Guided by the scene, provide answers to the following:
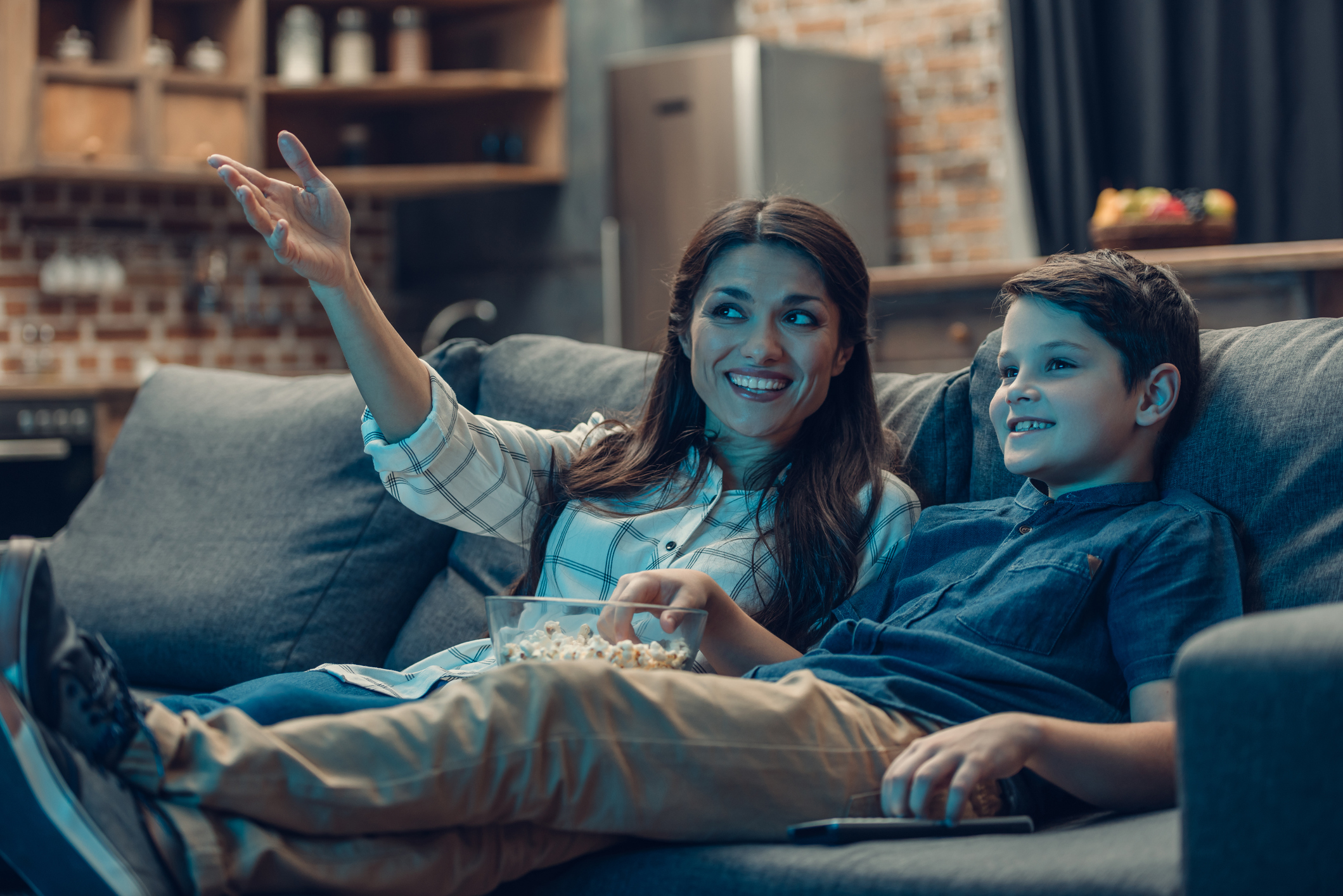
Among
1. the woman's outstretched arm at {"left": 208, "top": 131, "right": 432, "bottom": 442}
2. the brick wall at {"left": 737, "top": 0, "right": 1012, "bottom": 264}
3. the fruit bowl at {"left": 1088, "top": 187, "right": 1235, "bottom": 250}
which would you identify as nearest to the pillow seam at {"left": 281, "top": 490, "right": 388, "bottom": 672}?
the woman's outstretched arm at {"left": 208, "top": 131, "right": 432, "bottom": 442}

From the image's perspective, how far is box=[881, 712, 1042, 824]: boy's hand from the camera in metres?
1.05

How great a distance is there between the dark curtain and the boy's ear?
288cm

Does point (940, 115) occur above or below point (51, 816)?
above

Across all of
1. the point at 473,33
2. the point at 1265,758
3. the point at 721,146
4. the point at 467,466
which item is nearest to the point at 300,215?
the point at 467,466

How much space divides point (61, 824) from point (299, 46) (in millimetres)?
3970

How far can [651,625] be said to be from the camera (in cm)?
123

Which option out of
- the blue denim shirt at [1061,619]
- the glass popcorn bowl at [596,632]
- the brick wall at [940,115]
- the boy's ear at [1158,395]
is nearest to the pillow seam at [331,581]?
the glass popcorn bowl at [596,632]

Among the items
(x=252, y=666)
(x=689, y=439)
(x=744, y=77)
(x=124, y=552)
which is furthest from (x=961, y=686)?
(x=744, y=77)

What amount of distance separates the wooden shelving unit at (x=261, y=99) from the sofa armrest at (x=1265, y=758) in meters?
3.86

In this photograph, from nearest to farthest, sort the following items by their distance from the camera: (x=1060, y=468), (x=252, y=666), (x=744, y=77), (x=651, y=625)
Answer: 1. (x=651, y=625)
2. (x=1060, y=468)
3. (x=252, y=666)
4. (x=744, y=77)

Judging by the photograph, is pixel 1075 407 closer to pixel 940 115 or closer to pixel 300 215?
pixel 300 215

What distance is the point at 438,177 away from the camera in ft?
14.6

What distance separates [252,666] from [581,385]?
0.61 metres

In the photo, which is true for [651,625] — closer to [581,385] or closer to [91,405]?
[581,385]
